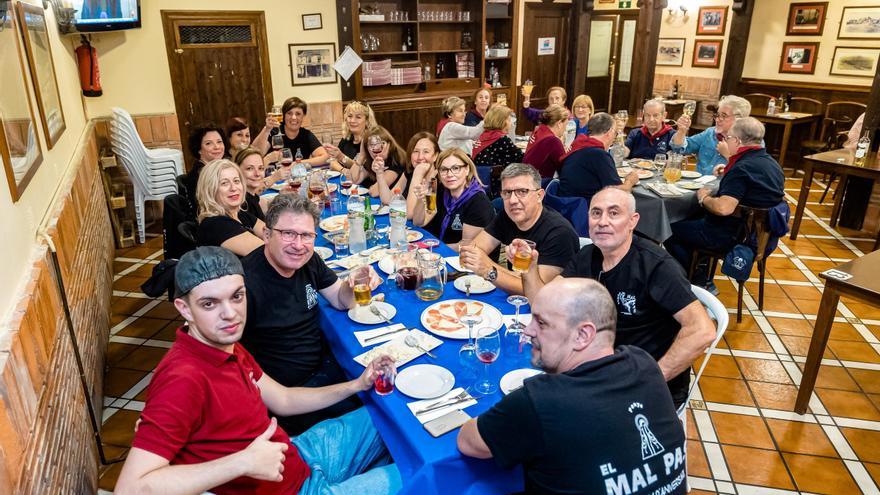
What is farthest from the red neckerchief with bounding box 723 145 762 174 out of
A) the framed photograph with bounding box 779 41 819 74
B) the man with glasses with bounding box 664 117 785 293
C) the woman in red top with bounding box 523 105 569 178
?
Answer: the framed photograph with bounding box 779 41 819 74

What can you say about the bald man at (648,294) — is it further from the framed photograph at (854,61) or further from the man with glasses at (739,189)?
the framed photograph at (854,61)

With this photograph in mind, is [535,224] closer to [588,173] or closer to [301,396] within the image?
[301,396]

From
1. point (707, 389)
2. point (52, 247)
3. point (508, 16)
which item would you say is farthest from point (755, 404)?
point (508, 16)

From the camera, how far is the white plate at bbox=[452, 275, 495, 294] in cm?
260

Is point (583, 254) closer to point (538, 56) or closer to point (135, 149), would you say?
point (135, 149)

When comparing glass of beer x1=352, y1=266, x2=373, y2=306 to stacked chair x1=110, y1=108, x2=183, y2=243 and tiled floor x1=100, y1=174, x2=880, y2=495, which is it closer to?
tiled floor x1=100, y1=174, x2=880, y2=495

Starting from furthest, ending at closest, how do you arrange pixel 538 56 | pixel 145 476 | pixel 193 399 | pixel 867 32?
pixel 538 56 < pixel 867 32 < pixel 193 399 < pixel 145 476

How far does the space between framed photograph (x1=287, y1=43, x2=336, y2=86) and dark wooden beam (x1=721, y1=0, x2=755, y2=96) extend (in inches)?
248

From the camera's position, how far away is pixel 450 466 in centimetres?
162

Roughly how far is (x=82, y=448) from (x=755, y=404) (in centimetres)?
343

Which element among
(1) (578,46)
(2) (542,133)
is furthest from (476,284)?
(1) (578,46)

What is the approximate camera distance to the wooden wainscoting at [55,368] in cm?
155

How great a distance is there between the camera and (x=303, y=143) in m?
5.50

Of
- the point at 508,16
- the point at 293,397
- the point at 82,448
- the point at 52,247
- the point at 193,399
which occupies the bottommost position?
the point at 82,448
